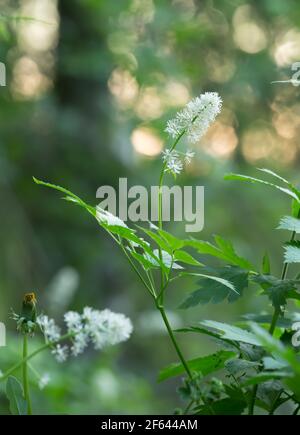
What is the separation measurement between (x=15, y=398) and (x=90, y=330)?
0.10 metres

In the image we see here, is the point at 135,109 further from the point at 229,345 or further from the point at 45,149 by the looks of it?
the point at 229,345

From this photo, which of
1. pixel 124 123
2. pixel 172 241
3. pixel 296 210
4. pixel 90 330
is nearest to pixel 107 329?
pixel 90 330

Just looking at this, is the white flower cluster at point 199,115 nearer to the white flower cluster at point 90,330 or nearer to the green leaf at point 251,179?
the green leaf at point 251,179

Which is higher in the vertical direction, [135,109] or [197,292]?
[135,109]

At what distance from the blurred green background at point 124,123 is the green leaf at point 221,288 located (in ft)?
9.53

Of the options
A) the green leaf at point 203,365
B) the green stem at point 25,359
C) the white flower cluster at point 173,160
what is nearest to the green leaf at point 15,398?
the green stem at point 25,359

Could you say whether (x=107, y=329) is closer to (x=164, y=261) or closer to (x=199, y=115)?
(x=164, y=261)

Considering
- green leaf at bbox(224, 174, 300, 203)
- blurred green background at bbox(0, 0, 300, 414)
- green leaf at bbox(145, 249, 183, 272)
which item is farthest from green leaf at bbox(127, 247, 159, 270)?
blurred green background at bbox(0, 0, 300, 414)

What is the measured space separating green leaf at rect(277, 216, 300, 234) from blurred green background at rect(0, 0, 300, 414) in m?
2.95

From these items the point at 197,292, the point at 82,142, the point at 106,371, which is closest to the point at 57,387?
the point at 106,371

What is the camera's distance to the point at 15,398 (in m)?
0.69

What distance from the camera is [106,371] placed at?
9.16 feet
